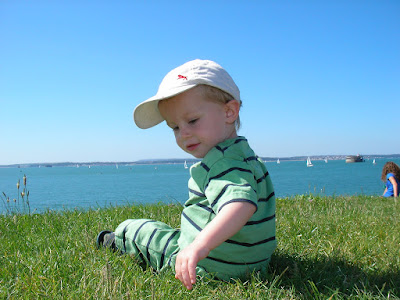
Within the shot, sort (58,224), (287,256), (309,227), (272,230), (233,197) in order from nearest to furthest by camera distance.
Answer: (233,197) → (272,230) → (287,256) → (309,227) → (58,224)

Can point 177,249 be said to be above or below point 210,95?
below

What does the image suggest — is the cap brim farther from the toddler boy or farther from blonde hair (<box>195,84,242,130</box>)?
blonde hair (<box>195,84,242,130</box>)

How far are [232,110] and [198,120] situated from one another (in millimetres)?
273

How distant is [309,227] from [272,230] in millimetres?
1346

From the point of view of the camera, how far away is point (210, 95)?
2318 mm

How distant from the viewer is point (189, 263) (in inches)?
67.6

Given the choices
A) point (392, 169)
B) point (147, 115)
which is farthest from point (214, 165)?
point (392, 169)

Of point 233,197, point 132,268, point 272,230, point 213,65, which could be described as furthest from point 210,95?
point 132,268

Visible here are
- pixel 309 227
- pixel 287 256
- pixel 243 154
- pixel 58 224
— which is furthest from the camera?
pixel 58 224

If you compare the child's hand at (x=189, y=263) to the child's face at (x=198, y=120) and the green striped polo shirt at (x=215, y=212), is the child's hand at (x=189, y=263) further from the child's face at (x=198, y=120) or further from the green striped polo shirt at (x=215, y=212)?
the child's face at (x=198, y=120)

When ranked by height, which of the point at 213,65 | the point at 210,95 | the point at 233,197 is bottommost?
the point at 233,197

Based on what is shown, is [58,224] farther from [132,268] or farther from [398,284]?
[398,284]

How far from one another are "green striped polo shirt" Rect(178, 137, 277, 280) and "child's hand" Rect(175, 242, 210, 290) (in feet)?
1.15

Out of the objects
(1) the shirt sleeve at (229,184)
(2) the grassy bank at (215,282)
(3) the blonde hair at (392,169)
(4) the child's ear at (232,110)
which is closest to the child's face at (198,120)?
(4) the child's ear at (232,110)
